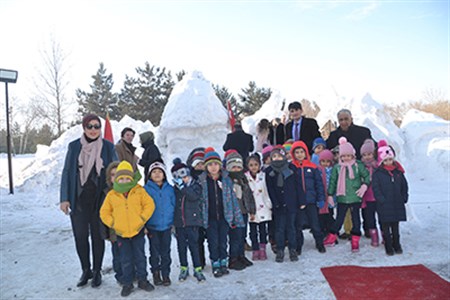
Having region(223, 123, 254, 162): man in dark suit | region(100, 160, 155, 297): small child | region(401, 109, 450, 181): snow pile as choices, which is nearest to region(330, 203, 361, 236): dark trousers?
region(223, 123, 254, 162): man in dark suit

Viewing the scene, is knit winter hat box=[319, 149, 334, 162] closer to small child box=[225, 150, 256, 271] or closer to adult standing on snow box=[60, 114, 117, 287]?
small child box=[225, 150, 256, 271]

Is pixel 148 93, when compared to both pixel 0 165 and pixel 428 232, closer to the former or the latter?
pixel 0 165

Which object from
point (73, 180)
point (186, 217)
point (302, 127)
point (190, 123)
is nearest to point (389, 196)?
point (302, 127)

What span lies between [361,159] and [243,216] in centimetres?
217

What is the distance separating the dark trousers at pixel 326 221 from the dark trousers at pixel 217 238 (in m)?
1.79

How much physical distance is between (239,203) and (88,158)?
1935 millimetres

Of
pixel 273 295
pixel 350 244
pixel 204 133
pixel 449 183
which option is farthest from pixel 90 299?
pixel 449 183

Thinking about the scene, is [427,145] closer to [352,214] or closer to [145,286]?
[352,214]

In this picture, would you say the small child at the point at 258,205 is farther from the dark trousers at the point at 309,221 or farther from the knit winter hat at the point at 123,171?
the knit winter hat at the point at 123,171

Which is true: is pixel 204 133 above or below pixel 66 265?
above

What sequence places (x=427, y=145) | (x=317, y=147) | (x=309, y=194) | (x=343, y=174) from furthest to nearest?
1. (x=427, y=145)
2. (x=317, y=147)
3. (x=343, y=174)
4. (x=309, y=194)

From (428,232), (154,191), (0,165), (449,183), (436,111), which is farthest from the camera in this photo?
(436,111)

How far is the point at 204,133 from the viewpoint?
10172 mm

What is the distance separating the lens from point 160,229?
4.19 m
